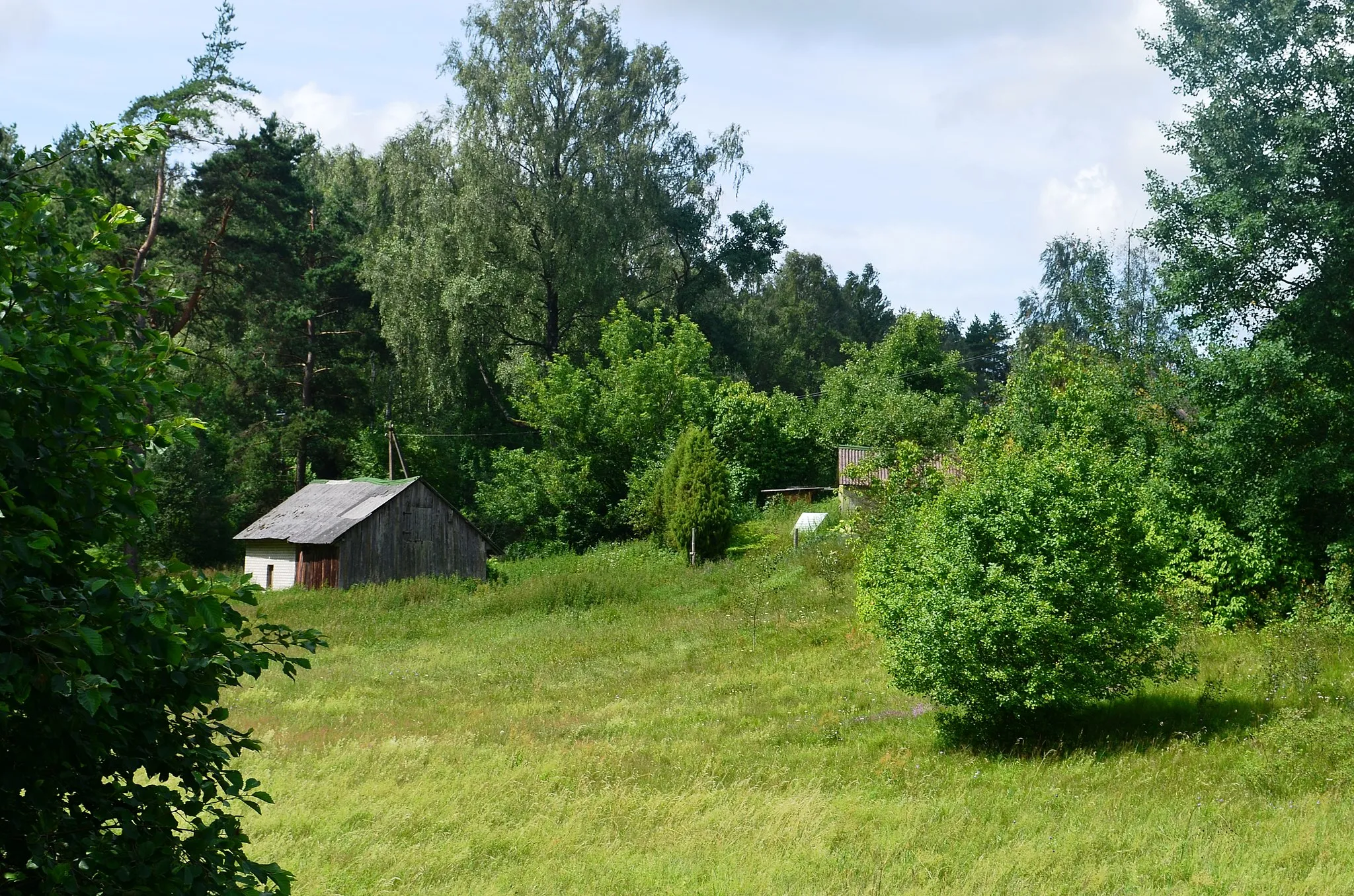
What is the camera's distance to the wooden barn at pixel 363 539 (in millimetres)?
33688

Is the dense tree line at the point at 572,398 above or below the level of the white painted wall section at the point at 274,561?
above

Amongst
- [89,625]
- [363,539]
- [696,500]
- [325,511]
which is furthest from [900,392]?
[89,625]

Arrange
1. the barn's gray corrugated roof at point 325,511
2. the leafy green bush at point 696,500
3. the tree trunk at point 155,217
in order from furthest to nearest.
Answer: the leafy green bush at point 696,500
the barn's gray corrugated roof at point 325,511
the tree trunk at point 155,217

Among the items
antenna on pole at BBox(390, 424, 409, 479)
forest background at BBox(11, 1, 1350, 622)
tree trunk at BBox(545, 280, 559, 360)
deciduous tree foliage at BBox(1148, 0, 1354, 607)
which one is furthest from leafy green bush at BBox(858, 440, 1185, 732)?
tree trunk at BBox(545, 280, 559, 360)

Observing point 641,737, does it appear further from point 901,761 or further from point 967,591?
point 967,591

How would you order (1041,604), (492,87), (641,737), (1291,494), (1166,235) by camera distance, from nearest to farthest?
(1041,604)
(641,737)
(1291,494)
(1166,235)
(492,87)

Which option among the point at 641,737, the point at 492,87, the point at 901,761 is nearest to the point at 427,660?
the point at 641,737

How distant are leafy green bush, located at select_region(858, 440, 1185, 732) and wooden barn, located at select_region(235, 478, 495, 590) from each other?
2289 cm

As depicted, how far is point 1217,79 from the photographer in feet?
68.1

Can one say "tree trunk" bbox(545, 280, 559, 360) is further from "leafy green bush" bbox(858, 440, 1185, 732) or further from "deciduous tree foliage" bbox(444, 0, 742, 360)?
"leafy green bush" bbox(858, 440, 1185, 732)

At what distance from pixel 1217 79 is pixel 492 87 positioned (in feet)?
95.2

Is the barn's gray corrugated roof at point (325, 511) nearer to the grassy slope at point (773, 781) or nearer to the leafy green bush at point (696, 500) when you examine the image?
the leafy green bush at point (696, 500)

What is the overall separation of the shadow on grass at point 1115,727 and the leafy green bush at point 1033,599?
22cm

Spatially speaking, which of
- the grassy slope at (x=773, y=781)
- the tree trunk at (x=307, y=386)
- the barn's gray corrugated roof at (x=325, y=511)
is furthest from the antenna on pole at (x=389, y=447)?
the grassy slope at (x=773, y=781)
